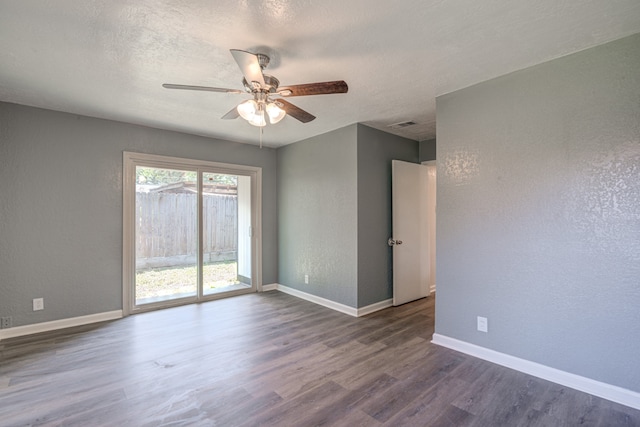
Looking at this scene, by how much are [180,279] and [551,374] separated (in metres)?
4.41

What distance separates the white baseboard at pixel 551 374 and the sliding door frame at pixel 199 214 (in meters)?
3.18

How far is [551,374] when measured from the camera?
2293mm

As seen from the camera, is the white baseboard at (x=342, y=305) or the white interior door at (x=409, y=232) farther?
the white interior door at (x=409, y=232)

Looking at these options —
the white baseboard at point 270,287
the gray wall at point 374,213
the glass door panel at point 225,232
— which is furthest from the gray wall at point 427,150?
the white baseboard at point 270,287

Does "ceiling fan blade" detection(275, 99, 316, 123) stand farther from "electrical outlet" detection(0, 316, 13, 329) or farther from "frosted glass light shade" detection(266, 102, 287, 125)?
"electrical outlet" detection(0, 316, 13, 329)

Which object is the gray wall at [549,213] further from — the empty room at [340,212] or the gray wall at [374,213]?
the gray wall at [374,213]

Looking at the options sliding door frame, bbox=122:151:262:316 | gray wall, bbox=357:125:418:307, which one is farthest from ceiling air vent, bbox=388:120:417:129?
sliding door frame, bbox=122:151:262:316

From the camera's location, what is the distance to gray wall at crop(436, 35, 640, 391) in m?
2.03

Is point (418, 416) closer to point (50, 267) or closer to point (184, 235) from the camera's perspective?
point (184, 235)

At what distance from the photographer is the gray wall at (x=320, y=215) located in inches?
155

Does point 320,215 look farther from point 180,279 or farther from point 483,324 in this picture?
point 483,324

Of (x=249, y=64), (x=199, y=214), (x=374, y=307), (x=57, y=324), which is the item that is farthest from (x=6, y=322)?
(x=374, y=307)

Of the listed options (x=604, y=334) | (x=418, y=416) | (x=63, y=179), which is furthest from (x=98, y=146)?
(x=604, y=334)

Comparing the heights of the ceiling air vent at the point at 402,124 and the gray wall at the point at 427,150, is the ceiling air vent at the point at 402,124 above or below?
above
